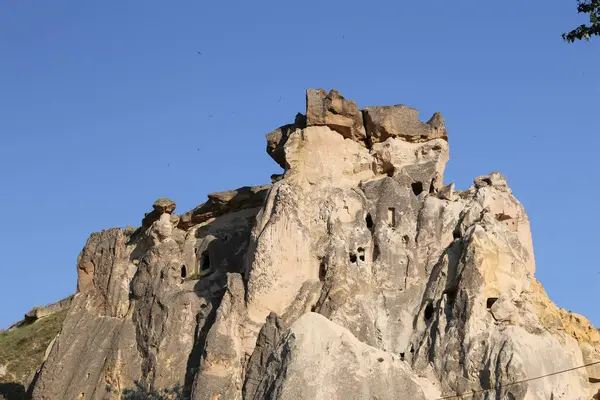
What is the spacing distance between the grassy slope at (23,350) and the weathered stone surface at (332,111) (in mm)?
14923

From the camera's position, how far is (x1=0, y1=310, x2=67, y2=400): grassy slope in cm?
4657

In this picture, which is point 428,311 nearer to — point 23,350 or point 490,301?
point 490,301

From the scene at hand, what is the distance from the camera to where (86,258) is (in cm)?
4038

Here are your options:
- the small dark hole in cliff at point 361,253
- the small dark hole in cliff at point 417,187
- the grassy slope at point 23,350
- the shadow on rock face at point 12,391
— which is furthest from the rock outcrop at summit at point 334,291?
the grassy slope at point 23,350

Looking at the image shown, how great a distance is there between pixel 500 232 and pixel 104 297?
42.7 feet

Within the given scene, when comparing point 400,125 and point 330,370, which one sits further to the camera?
point 400,125

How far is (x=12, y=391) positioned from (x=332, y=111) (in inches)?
641

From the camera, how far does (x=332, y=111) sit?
3859 cm

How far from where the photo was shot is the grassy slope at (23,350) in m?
46.6

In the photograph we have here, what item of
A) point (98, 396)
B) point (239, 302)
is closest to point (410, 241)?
point (239, 302)

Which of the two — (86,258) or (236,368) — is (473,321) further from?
(86,258)

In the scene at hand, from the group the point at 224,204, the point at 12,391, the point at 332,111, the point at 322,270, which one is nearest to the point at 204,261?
the point at 224,204

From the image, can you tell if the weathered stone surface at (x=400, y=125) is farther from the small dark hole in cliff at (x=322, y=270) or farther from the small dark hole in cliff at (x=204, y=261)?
the small dark hole in cliff at (x=204, y=261)

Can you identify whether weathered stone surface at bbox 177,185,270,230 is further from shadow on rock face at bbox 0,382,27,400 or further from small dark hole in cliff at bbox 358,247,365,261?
shadow on rock face at bbox 0,382,27,400
